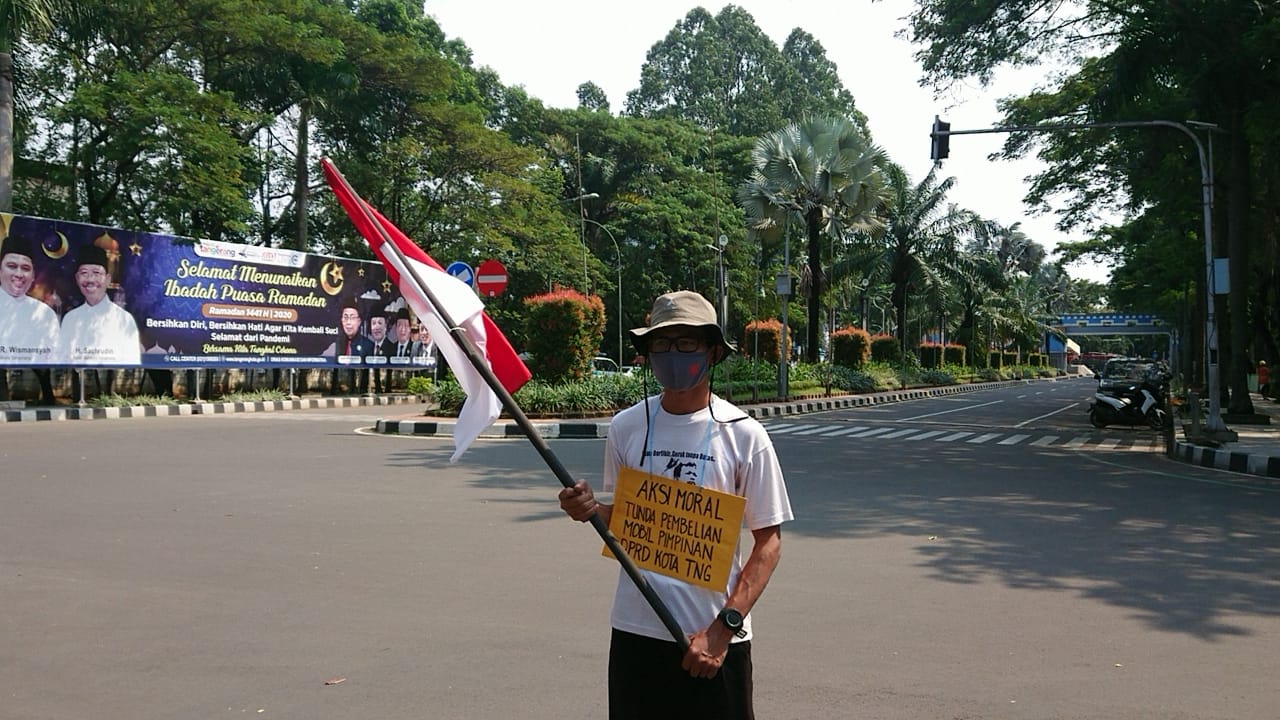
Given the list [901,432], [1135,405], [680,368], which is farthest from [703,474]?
[1135,405]

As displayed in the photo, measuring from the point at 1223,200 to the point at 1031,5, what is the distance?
25.1 ft

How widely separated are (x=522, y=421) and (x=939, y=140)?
16.9 meters

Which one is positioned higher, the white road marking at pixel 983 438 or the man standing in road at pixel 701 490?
the man standing in road at pixel 701 490

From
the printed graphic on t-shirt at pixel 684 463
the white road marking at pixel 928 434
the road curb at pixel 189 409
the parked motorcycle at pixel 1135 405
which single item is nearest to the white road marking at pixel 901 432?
the white road marking at pixel 928 434

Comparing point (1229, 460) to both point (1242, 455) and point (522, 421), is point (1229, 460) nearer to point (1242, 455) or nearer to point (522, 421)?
point (1242, 455)

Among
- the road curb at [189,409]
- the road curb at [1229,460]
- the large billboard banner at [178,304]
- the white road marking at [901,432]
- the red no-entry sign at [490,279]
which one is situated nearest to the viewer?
the road curb at [1229,460]

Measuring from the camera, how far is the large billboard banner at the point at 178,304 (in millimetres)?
21344

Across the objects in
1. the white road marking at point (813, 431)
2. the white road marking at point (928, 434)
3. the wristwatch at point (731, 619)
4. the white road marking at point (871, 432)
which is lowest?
the white road marking at point (928, 434)

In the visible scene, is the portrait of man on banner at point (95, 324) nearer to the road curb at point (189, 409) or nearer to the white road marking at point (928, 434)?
the road curb at point (189, 409)

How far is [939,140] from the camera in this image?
1809cm

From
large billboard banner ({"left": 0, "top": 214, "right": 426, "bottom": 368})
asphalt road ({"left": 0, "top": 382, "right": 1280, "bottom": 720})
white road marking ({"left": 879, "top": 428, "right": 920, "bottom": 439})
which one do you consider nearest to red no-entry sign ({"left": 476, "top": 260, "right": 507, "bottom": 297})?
white road marking ({"left": 879, "top": 428, "right": 920, "bottom": 439})

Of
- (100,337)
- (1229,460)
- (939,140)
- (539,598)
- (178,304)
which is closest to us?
(539,598)

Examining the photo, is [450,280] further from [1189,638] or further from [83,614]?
[1189,638]

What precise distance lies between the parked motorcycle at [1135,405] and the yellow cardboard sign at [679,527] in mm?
18741
